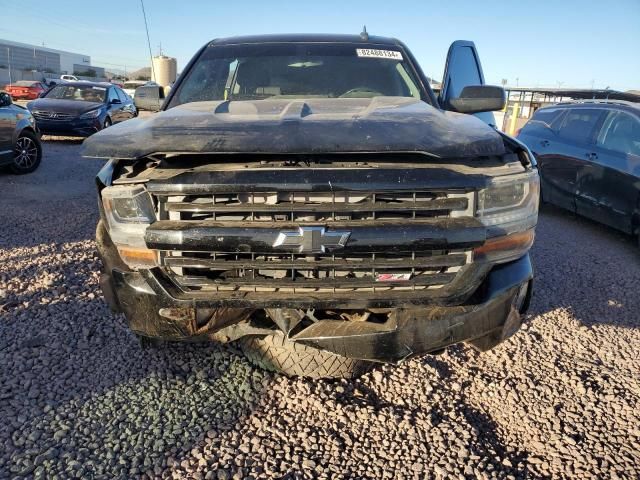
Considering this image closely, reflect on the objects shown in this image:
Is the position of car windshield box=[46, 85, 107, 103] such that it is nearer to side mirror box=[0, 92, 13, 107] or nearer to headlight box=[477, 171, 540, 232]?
side mirror box=[0, 92, 13, 107]

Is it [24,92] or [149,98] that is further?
[24,92]

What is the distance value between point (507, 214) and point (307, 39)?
2.49m

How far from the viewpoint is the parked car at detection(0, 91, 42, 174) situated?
8.20m

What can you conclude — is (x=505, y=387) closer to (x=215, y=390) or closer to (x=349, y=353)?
(x=349, y=353)

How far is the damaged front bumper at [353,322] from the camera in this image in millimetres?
2283

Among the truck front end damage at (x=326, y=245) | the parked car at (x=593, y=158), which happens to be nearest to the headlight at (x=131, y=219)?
the truck front end damage at (x=326, y=245)

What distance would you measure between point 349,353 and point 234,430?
0.68m

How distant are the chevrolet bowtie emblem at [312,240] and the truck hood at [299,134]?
34cm

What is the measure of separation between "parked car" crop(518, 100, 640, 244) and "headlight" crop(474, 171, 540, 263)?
4.12 metres

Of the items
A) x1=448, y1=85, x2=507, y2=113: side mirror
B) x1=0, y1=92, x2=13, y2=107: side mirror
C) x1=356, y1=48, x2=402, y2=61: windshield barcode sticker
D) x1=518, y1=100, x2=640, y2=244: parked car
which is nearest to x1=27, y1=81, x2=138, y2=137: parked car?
x1=0, y1=92, x2=13, y2=107: side mirror

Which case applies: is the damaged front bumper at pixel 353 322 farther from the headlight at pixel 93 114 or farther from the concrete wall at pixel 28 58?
the concrete wall at pixel 28 58

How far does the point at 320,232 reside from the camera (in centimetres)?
216

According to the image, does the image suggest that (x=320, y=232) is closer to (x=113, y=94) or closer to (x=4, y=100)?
(x=4, y=100)

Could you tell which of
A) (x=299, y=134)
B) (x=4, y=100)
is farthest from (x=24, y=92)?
(x=299, y=134)
